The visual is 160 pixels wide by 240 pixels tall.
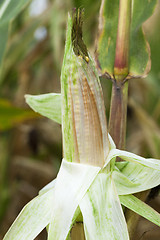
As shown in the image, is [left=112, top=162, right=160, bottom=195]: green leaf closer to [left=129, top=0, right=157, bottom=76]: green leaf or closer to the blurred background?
[left=129, top=0, right=157, bottom=76]: green leaf

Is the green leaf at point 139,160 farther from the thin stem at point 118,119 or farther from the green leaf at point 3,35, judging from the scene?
the green leaf at point 3,35

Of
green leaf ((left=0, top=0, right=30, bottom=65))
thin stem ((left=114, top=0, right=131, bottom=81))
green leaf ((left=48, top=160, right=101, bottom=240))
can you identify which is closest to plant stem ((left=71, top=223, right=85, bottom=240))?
green leaf ((left=48, top=160, right=101, bottom=240))

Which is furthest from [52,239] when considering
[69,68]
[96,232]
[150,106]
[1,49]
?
[150,106]

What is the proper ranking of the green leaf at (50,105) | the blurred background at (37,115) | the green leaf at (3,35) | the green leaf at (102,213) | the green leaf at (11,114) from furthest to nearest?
the blurred background at (37,115) → the green leaf at (11,114) → the green leaf at (3,35) → the green leaf at (50,105) → the green leaf at (102,213)

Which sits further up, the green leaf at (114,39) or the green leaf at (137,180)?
the green leaf at (114,39)

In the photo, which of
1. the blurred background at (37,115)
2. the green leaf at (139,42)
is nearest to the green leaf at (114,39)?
the green leaf at (139,42)

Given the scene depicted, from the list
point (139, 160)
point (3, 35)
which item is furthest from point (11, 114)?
point (139, 160)

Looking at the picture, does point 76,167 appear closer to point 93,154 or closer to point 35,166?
point 93,154
